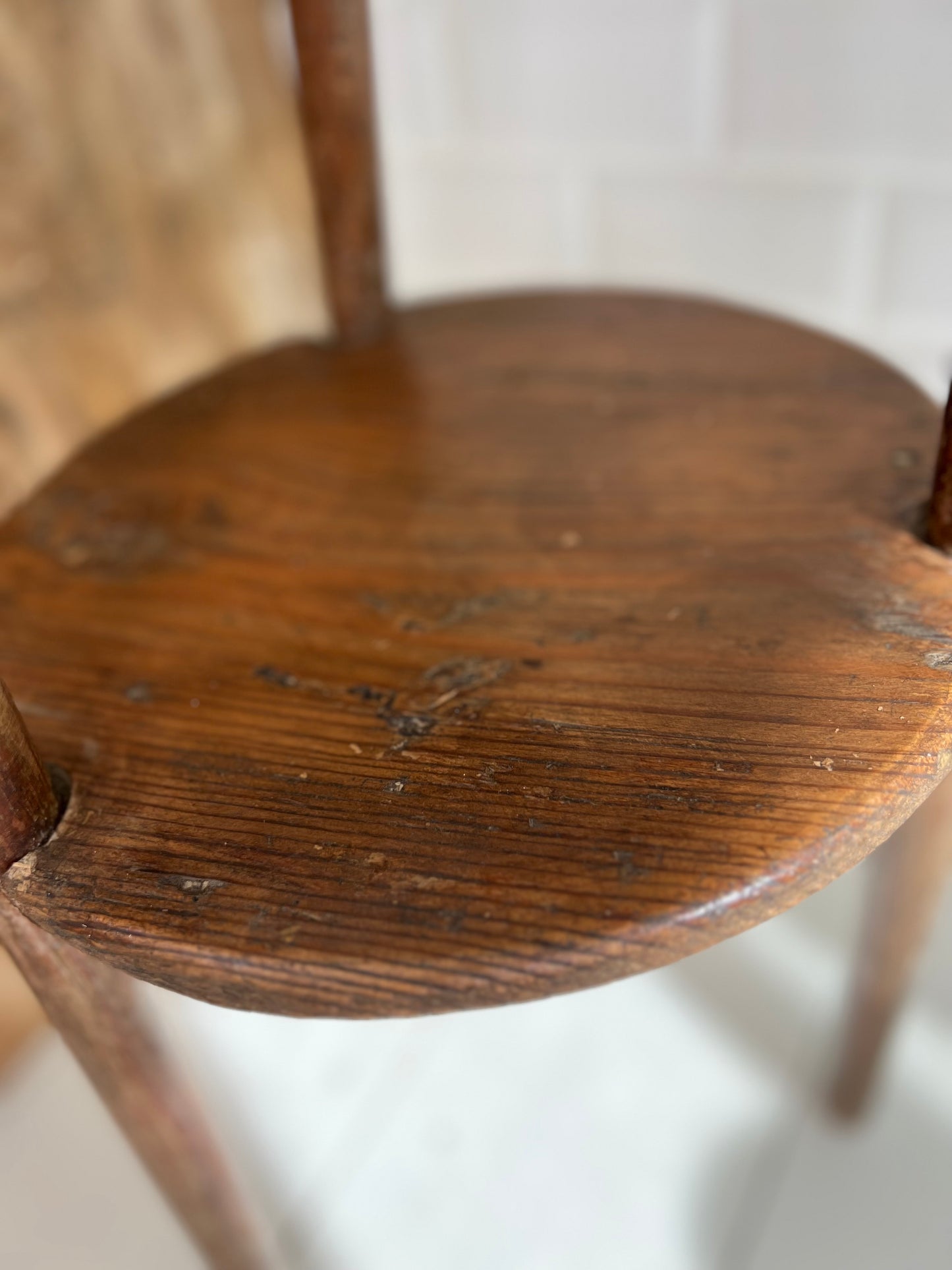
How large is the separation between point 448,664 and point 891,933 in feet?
1.02

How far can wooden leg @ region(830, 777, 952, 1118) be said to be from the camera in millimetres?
530

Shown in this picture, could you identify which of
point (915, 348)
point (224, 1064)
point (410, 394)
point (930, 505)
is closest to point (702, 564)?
point (930, 505)

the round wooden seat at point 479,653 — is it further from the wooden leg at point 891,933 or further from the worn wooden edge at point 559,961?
the wooden leg at point 891,933

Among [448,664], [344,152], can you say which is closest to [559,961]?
[448,664]

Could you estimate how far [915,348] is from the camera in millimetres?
767

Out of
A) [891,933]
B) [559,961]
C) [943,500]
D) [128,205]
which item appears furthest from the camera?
[128,205]

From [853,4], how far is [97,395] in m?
0.53

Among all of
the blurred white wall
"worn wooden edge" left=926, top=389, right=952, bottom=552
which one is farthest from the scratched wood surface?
"worn wooden edge" left=926, top=389, right=952, bottom=552

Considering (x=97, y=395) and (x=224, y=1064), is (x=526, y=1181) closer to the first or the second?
(x=224, y=1064)

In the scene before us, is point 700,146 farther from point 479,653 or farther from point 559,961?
point 559,961

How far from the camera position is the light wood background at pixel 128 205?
0.67 m

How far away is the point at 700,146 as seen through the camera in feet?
2.46

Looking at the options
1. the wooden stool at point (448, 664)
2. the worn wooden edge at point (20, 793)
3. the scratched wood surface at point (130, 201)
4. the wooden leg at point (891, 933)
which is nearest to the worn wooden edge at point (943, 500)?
the wooden stool at point (448, 664)

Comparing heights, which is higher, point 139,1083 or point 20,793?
point 20,793
